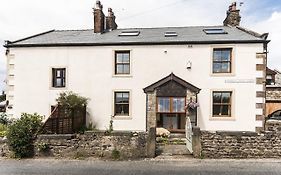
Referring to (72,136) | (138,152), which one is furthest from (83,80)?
(138,152)

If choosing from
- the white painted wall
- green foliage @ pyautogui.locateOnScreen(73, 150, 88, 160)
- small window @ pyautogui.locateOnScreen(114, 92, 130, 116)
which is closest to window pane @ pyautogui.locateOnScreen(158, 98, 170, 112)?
the white painted wall

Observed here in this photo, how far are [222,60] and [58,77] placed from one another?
1078 cm

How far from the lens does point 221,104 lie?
50.9ft

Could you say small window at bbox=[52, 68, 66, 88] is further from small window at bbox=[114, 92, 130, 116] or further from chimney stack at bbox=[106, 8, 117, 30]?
chimney stack at bbox=[106, 8, 117, 30]

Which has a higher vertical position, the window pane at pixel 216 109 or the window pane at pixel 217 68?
the window pane at pixel 217 68

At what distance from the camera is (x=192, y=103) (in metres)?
14.8

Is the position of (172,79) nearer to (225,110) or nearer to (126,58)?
(126,58)

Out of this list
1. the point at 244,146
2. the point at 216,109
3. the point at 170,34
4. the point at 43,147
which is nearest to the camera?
the point at 244,146

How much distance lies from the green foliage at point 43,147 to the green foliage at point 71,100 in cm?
350

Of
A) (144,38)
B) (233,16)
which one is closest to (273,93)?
(233,16)

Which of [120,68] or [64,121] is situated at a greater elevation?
[120,68]

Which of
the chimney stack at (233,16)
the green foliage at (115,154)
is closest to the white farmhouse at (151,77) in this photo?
the chimney stack at (233,16)

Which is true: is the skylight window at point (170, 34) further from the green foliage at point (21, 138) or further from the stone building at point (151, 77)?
the green foliage at point (21, 138)

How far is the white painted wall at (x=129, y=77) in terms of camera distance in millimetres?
15312
